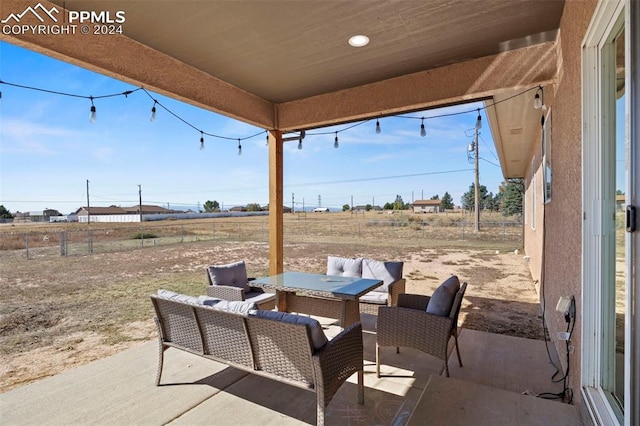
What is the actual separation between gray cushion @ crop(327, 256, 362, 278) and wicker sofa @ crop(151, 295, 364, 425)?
2150mm

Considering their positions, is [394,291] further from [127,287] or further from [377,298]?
[127,287]

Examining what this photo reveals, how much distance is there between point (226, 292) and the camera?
3.58 m

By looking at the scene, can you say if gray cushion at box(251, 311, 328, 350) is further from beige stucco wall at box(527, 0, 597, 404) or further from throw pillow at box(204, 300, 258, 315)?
beige stucco wall at box(527, 0, 597, 404)

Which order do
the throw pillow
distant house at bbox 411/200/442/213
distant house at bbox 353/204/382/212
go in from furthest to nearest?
distant house at bbox 411/200/442/213
distant house at bbox 353/204/382/212
the throw pillow

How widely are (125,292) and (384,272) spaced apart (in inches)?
184

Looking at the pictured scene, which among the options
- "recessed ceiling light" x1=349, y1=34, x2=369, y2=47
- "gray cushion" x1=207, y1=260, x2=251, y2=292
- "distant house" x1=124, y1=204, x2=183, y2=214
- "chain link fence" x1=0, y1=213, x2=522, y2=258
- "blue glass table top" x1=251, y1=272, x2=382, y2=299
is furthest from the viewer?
"distant house" x1=124, y1=204, x2=183, y2=214

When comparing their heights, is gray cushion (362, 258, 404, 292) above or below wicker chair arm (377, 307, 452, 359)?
above

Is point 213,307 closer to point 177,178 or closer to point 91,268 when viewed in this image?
point 91,268

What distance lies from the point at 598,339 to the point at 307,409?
70.4 inches

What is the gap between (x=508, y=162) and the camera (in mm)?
8625

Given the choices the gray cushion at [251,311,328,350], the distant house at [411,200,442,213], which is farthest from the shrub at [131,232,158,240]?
the distant house at [411,200,442,213]

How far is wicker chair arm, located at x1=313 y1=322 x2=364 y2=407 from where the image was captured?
1.79 m

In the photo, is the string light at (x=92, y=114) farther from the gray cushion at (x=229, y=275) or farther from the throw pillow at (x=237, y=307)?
the throw pillow at (x=237, y=307)

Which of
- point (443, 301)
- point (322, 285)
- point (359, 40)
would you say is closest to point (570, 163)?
point (443, 301)
